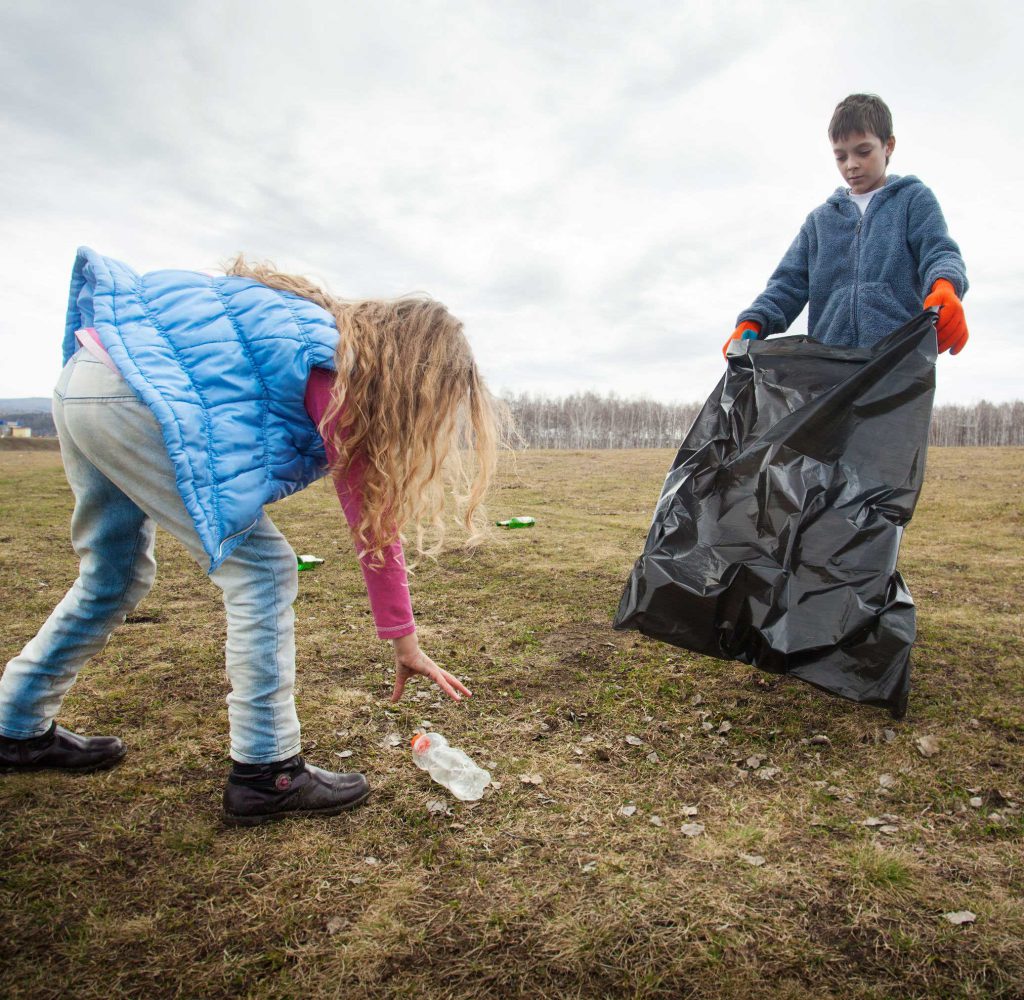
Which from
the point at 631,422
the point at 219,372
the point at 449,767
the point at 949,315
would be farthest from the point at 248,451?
the point at 631,422

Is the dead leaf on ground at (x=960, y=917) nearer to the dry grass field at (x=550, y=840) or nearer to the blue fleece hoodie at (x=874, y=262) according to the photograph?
the dry grass field at (x=550, y=840)

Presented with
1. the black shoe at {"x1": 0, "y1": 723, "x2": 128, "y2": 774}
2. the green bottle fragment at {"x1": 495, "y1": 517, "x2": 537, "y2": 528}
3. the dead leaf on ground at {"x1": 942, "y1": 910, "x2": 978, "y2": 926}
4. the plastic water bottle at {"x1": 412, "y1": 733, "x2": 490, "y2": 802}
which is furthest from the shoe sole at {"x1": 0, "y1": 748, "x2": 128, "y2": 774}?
the green bottle fragment at {"x1": 495, "y1": 517, "x2": 537, "y2": 528}

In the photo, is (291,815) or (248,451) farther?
(291,815)

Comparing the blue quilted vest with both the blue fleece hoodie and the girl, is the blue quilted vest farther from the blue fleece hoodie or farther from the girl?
the blue fleece hoodie

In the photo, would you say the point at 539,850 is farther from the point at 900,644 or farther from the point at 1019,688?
the point at 1019,688

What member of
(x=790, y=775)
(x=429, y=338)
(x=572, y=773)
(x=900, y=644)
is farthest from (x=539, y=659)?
(x=429, y=338)

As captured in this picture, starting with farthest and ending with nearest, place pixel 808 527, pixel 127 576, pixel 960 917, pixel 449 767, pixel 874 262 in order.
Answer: pixel 874 262 → pixel 808 527 → pixel 449 767 → pixel 127 576 → pixel 960 917

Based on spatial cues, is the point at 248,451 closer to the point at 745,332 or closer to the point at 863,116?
the point at 745,332

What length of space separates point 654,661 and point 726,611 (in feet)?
2.79

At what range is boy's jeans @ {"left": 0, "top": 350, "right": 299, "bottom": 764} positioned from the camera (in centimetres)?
177

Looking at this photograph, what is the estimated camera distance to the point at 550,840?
6.61 feet

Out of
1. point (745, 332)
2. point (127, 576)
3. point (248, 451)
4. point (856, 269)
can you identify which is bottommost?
point (127, 576)

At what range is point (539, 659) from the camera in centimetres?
340

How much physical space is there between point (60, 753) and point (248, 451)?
4.31 feet
